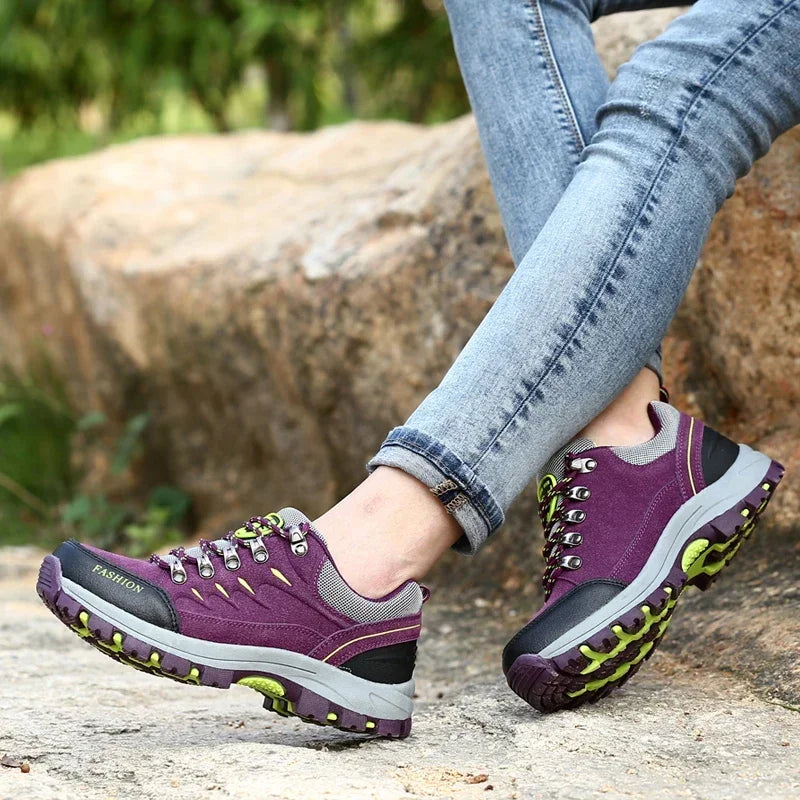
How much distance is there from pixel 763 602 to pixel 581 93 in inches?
28.8

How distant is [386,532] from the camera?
3.53 feet

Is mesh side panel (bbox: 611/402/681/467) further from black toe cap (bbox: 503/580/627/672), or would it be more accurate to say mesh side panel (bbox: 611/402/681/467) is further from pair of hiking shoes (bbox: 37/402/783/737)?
black toe cap (bbox: 503/580/627/672)

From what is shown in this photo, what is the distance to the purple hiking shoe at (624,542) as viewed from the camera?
1.07 metres

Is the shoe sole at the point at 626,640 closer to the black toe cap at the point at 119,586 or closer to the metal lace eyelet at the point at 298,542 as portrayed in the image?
the metal lace eyelet at the point at 298,542

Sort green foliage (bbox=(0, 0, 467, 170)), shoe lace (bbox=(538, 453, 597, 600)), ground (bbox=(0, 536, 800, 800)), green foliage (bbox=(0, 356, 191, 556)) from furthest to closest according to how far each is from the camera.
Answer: green foliage (bbox=(0, 0, 467, 170)) < green foliage (bbox=(0, 356, 191, 556)) < shoe lace (bbox=(538, 453, 597, 600)) < ground (bbox=(0, 536, 800, 800))

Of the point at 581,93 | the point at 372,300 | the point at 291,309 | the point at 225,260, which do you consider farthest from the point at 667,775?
the point at 225,260

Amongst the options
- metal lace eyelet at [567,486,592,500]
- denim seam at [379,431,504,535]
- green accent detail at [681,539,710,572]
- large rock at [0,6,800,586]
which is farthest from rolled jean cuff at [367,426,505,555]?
large rock at [0,6,800,586]

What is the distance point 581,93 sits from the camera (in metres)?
1.33

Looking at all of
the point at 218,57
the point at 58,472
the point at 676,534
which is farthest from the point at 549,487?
the point at 218,57

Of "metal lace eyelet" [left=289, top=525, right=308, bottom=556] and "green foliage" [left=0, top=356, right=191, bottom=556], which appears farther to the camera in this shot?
"green foliage" [left=0, top=356, right=191, bottom=556]

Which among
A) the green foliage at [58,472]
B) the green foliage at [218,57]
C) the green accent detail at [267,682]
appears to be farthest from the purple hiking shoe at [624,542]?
the green foliage at [218,57]

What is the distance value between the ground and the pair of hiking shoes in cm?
6

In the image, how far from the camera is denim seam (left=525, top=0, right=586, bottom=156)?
130 centimetres

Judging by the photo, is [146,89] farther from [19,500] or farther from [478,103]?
[478,103]
